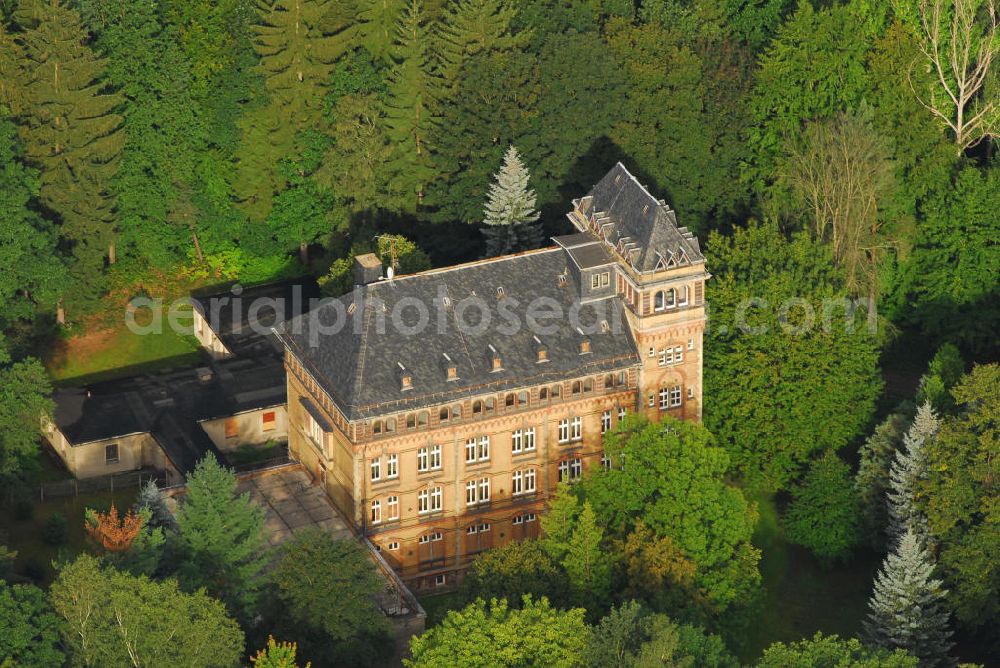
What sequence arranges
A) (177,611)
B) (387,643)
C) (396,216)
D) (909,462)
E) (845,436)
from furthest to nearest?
(396,216), (845,436), (909,462), (387,643), (177,611)

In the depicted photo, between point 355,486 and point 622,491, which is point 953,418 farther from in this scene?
point 355,486

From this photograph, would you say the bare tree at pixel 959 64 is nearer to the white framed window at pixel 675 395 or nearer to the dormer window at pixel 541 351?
the white framed window at pixel 675 395

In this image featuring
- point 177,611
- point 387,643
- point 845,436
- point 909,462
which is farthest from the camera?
point 845,436

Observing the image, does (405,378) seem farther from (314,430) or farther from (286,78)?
(286,78)

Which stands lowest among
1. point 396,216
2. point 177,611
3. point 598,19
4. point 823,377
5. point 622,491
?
point 177,611

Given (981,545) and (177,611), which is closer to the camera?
(177,611)

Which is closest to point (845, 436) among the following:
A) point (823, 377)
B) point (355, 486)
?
point (823, 377)

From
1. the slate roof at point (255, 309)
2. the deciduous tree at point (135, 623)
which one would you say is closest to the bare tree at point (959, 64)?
the slate roof at point (255, 309)
